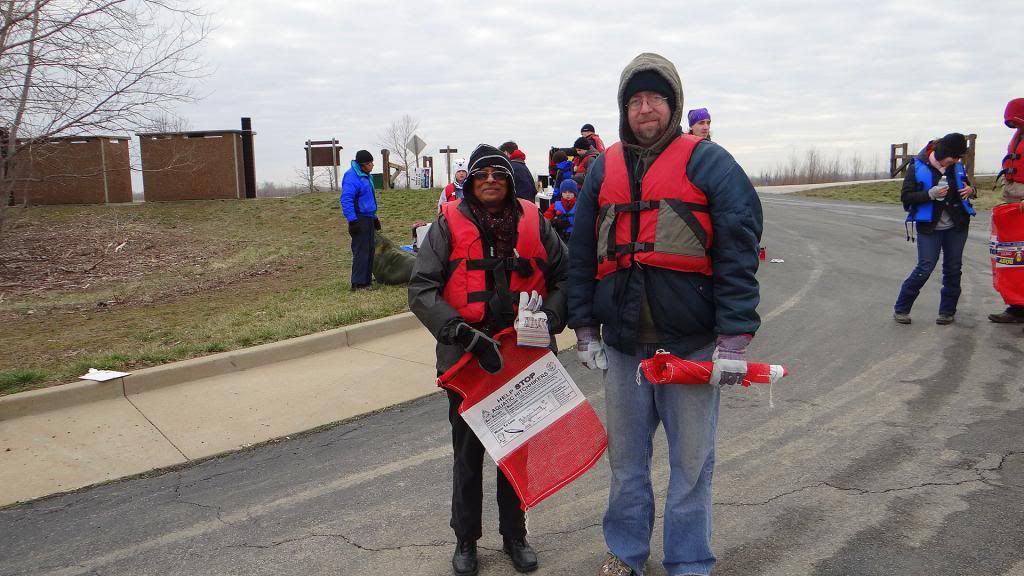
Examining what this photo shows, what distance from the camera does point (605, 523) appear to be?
11.0 ft

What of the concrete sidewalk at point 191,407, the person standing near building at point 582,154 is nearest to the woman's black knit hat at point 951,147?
the person standing near building at point 582,154

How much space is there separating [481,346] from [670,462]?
93 cm

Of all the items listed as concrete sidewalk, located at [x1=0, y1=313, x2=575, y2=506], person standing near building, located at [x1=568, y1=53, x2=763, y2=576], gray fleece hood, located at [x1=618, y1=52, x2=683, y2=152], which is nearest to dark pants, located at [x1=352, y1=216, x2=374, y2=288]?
concrete sidewalk, located at [x1=0, y1=313, x2=575, y2=506]

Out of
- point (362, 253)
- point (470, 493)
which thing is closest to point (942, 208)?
point (470, 493)

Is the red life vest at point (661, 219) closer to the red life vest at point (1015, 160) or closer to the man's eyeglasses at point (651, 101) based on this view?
the man's eyeglasses at point (651, 101)

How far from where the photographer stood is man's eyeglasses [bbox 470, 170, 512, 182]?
3422 millimetres

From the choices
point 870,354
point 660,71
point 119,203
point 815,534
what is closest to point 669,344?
point 660,71

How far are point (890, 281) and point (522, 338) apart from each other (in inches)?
357

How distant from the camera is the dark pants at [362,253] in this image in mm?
10578

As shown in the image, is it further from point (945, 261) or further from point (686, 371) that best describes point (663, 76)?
point (945, 261)

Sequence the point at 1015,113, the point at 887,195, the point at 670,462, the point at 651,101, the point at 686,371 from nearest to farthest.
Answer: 1. the point at 686,371
2. the point at 651,101
3. the point at 670,462
4. the point at 1015,113
5. the point at 887,195

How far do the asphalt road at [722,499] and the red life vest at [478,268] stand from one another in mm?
1241

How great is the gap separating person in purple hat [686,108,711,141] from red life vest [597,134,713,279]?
19.1ft

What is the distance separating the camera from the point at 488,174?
3.42 meters
